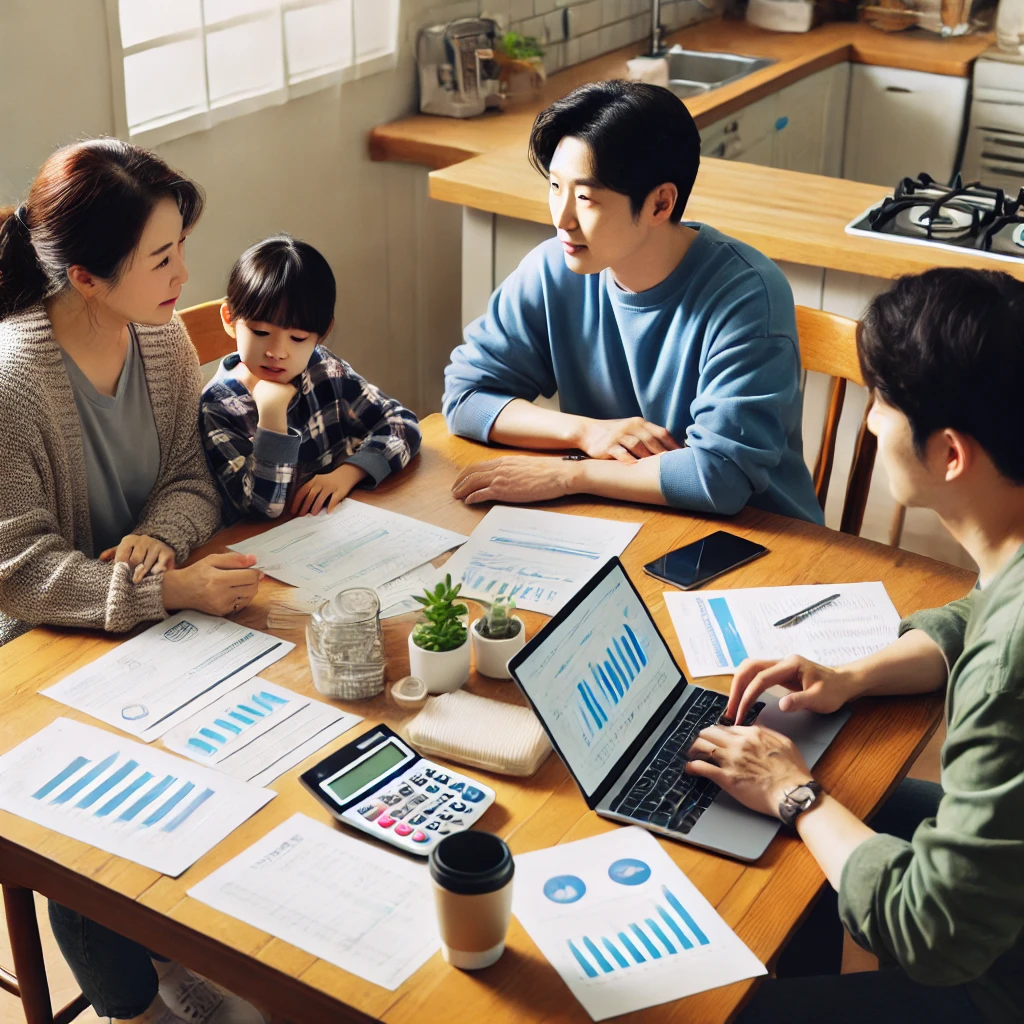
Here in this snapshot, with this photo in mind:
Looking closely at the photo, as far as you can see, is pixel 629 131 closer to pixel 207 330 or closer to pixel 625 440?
pixel 625 440

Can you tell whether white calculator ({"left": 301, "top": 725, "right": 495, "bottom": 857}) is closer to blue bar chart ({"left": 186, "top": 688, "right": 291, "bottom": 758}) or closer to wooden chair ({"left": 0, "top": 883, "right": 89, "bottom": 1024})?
blue bar chart ({"left": 186, "top": 688, "right": 291, "bottom": 758})

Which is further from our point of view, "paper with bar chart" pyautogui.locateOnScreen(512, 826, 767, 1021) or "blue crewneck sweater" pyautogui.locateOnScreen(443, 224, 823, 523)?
"blue crewneck sweater" pyautogui.locateOnScreen(443, 224, 823, 523)

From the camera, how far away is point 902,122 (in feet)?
13.7

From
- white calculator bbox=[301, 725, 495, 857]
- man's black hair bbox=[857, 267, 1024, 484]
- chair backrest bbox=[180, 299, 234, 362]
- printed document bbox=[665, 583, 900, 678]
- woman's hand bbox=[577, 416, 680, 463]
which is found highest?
man's black hair bbox=[857, 267, 1024, 484]

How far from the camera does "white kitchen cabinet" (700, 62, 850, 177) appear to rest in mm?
3570

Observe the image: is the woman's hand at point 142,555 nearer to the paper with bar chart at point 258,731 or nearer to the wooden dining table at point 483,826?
the wooden dining table at point 483,826

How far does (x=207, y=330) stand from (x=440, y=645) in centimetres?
94

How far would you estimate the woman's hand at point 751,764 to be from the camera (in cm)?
123

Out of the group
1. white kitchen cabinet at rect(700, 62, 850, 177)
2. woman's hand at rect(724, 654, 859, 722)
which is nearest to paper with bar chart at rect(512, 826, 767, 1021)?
woman's hand at rect(724, 654, 859, 722)

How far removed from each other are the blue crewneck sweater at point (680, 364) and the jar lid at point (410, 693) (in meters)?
0.59

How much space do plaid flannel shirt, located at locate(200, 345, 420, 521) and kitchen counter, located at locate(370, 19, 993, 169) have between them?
1354 mm

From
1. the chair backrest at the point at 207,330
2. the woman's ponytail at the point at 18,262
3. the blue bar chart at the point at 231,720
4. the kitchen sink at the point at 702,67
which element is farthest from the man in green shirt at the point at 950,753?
the kitchen sink at the point at 702,67

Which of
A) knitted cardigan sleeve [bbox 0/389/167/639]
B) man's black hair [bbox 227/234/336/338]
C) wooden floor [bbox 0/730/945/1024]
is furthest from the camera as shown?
wooden floor [bbox 0/730/945/1024]

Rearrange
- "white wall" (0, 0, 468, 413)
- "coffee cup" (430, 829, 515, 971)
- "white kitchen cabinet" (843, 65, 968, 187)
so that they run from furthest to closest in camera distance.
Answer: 1. "white kitchen cabinet" (843, 65, 968, 187)
2. "white wall" (0, 0, 468, 413)
3. "coffee cup" (430, 829, 515, 971)
